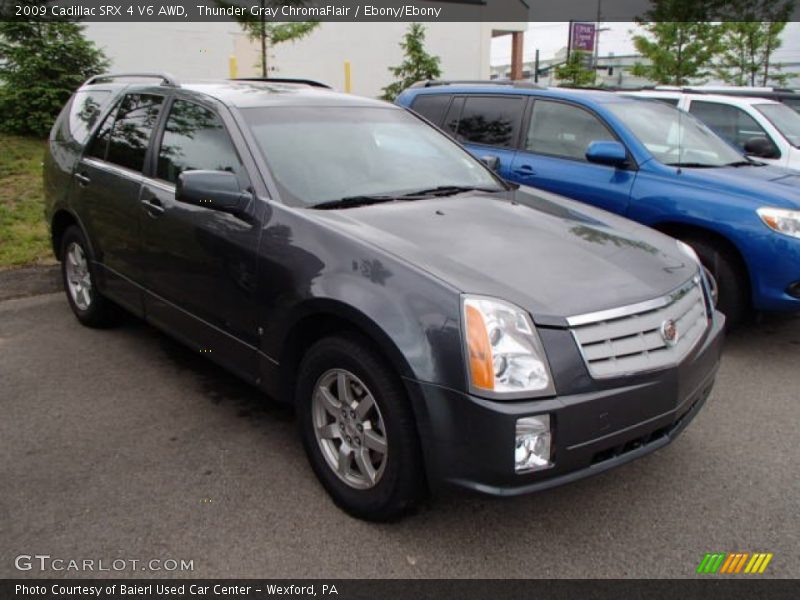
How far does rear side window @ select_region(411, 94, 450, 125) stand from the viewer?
268 inches

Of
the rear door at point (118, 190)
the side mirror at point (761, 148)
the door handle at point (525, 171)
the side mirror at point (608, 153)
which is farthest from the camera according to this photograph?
the side mirror at point (761, 148)

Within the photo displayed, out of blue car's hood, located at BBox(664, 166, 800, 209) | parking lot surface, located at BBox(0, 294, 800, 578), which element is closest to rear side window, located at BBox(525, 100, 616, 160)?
blue car's hood, located at BBox(664, 166, 800, 209)

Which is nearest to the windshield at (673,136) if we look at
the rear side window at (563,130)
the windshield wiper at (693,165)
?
the windshield wiper at (693,165)

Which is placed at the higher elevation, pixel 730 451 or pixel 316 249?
pixel 316 249

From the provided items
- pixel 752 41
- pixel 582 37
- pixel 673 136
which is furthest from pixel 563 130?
pixel 582 37

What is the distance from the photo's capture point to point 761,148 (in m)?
7.67

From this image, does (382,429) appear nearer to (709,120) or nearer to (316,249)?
(316,249)

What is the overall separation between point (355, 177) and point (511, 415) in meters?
1.66

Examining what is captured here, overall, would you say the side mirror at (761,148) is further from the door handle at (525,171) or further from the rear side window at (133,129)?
the rear side window at (133,129)

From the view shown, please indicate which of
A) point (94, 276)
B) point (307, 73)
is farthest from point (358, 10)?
point (94, 276)

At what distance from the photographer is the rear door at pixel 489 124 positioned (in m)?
6.20

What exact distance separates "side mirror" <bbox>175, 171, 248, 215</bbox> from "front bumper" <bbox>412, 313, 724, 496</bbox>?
1.34 metres

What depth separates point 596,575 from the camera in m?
2.53

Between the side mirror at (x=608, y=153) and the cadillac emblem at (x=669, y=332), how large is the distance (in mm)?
2848
